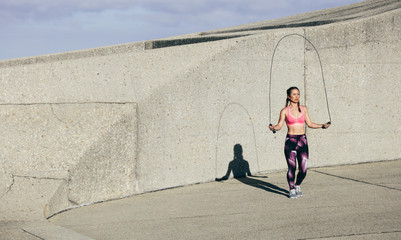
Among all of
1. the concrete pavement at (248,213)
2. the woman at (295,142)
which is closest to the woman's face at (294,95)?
the woman at (295,142)

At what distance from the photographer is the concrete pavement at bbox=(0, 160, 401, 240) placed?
543cm

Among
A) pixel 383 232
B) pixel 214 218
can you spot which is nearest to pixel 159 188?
pixel 214 218

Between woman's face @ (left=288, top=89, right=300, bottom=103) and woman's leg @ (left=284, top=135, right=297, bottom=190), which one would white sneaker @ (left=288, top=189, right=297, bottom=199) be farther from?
woman's face @ (left=288, top=89, right=300, bottom=103)

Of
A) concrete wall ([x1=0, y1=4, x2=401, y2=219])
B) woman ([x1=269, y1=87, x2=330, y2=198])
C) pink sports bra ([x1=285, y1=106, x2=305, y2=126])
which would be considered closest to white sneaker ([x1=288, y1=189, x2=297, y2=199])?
woman ([x1=269, y1=87, x2=330, y2=198])

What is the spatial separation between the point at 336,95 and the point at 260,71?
59.6 inches

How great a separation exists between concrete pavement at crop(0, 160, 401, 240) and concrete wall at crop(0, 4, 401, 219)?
0.45m

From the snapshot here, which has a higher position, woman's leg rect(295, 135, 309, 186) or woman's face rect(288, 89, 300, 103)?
woman's face rect(288, 89, 300, 103)

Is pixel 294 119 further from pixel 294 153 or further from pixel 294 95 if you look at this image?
pixel 294 153

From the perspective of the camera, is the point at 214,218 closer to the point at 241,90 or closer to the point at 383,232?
the point at 383,232

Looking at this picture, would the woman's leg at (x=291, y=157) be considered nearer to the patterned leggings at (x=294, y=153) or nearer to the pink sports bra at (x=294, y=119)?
the patterned leggings at (x=294, y=153)

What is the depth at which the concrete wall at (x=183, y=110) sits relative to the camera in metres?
7.08

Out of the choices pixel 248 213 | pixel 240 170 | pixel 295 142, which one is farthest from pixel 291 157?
pixel 240 170

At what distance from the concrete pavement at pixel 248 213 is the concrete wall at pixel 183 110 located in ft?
1.47

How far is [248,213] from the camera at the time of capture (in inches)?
251
